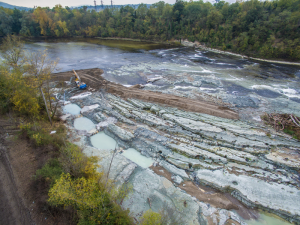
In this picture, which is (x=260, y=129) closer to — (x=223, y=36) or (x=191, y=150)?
(x=191, y=150)

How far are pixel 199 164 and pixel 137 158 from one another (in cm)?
646

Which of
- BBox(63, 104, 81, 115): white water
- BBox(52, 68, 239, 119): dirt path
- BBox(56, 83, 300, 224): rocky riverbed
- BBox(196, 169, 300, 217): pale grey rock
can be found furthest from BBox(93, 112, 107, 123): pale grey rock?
BBox(196, 169, 300, 217): pale grey rock

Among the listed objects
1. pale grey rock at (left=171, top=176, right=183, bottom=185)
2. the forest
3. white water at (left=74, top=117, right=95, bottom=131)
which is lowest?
pale grey rock at (left=171, top=176, right=183, bottom=185)

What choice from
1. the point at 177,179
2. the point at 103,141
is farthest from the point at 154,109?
the point at 177,179

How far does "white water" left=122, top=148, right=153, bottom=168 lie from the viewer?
53.1ft

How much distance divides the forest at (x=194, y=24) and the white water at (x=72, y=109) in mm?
62008

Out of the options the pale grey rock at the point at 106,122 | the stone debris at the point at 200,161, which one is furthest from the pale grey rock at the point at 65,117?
the pale grey rock at the point at 106,122

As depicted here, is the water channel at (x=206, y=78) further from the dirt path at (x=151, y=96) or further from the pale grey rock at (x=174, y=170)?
the dirt path at (x=151, y=96)

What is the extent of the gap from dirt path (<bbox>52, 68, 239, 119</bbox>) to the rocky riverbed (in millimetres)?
1817

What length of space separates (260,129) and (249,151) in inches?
228

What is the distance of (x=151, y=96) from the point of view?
28.6 m

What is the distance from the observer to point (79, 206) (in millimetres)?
9148

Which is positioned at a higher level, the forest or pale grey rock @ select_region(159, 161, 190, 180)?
the forest

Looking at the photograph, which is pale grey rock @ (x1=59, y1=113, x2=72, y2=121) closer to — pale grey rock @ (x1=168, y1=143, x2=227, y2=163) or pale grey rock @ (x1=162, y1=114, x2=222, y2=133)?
pale grey rock @ (x1=162, y1=114, x2=222, y2=133)
